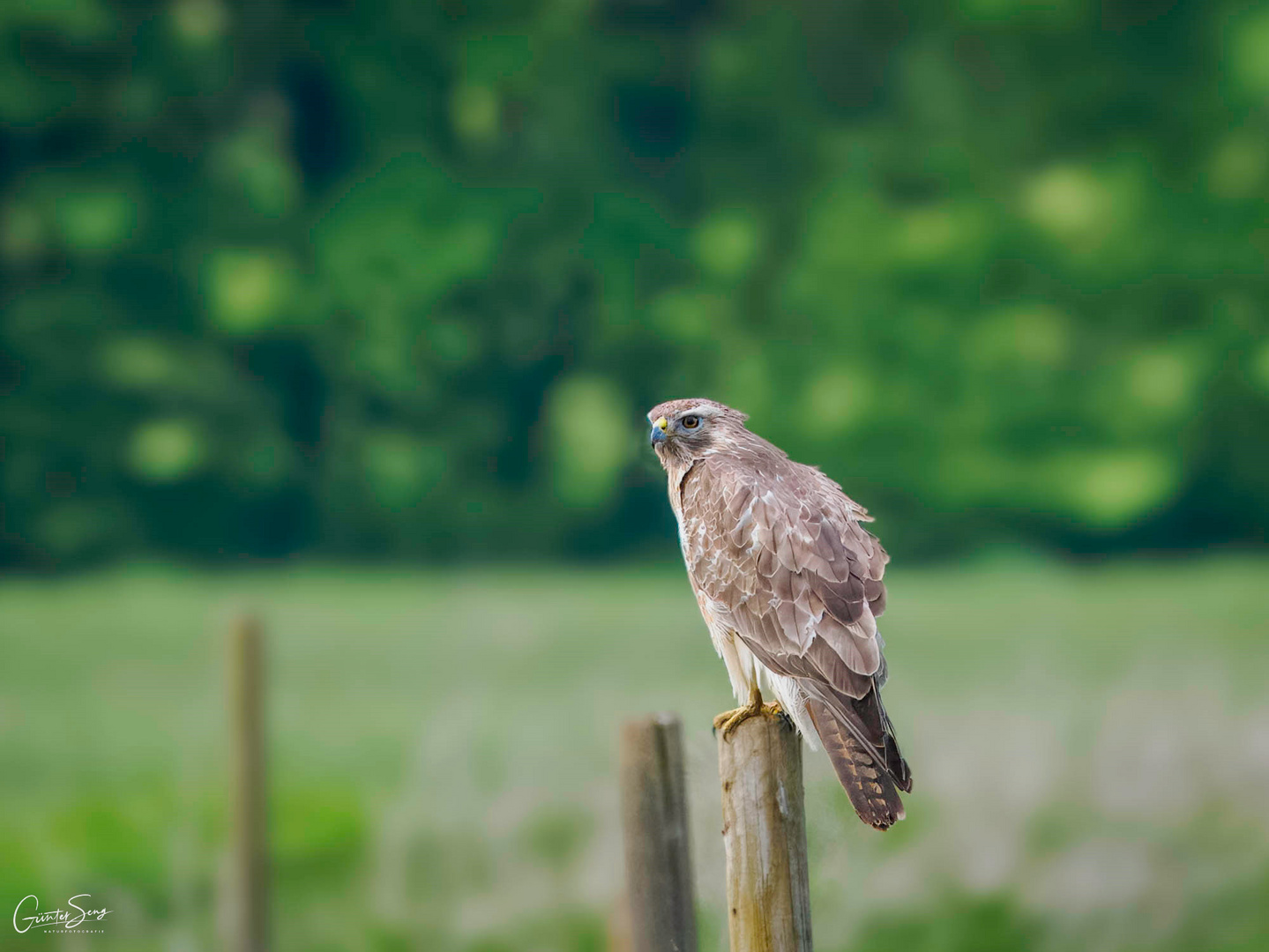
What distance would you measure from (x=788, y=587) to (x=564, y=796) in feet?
11.9

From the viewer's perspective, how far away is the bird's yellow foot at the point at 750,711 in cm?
238

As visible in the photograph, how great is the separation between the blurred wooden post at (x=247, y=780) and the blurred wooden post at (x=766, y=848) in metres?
1.63

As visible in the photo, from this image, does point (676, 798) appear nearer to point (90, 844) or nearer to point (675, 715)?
point (675, 715)

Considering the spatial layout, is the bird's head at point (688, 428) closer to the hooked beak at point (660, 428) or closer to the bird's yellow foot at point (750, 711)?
the hooked beak at point (660, 428)

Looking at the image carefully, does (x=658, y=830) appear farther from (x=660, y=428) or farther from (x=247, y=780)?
(x=247, y=780)

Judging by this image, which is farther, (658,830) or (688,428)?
(688,428)

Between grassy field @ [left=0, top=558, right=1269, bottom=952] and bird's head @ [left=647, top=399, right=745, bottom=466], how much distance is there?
165cm

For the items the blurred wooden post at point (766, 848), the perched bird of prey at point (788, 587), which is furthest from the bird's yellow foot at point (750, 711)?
the blurred wooden post at point (766, 848)

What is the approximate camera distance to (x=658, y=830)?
2215mm

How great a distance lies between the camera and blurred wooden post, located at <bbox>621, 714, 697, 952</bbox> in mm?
2199

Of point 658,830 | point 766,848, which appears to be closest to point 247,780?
point 658,830

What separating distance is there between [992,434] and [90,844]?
7.88 meters

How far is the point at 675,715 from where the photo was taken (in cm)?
221

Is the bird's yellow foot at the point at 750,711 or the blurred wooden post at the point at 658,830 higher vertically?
the bird's yellow foot at the point at 750,711
